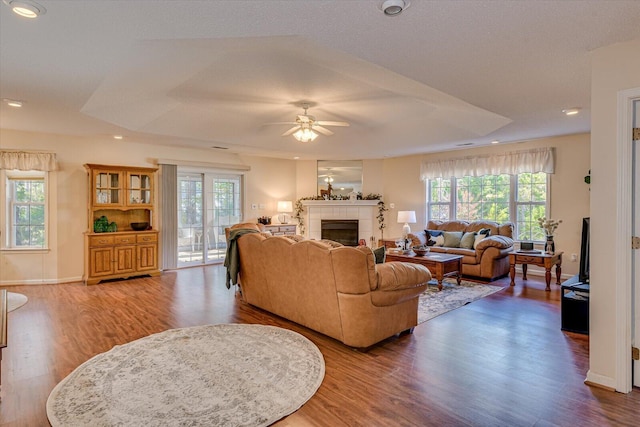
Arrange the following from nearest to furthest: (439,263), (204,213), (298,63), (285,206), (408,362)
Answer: (408,362)
(298,63)
(439,263)
(204,213)
(285,206)

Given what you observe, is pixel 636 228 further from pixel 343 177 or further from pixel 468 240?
pixel 343 177

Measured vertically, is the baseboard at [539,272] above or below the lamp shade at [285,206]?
below

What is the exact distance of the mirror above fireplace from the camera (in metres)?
9.23

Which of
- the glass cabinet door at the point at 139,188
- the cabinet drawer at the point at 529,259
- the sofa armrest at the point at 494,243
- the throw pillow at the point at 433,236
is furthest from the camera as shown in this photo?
the throw pillow at the point at 433,236

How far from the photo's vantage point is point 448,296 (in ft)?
16.5

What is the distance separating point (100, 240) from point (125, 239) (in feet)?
1.31

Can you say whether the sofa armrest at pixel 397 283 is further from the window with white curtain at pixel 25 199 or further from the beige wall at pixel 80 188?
the window with white curtain at pixel 25 199

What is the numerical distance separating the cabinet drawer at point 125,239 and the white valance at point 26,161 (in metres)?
1.55

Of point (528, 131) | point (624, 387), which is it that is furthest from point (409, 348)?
point (528, 131)

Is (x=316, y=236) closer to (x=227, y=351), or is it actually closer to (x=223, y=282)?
(x=223, y=282)

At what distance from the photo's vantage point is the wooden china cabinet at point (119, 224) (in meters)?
6.05

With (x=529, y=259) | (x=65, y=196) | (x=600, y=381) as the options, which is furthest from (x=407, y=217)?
(x=65, y=196)

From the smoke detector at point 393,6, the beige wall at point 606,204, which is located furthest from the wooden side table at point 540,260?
the smoke detector at point 393,6

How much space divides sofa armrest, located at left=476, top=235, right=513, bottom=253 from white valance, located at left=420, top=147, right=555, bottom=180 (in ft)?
5.06
